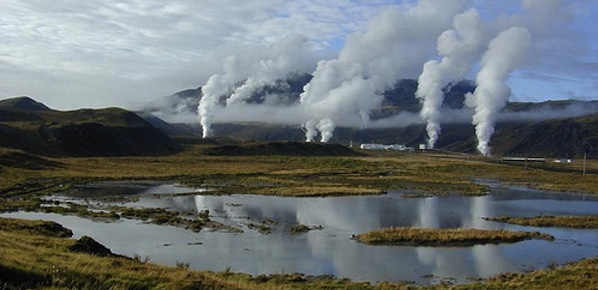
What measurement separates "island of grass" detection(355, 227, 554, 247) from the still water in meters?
1.10

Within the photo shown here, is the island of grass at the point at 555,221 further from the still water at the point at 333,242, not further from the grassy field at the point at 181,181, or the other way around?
the grassy field at the point at 181,181

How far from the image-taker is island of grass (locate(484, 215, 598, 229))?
44688mm

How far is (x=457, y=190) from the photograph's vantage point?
7594 centimetres

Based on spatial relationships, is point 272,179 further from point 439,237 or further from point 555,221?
point 439,237

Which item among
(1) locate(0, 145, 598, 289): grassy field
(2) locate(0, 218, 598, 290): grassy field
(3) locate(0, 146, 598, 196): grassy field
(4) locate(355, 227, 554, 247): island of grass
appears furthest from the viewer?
(3) locate(0, 146, 598, 196): grassy field

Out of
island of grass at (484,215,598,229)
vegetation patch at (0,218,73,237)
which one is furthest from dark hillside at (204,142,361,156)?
vegetation patch at (0,218,73,237)

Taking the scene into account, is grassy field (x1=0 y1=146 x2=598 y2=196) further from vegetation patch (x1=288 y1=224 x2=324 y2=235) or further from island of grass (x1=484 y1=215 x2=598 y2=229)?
vegetation patch (x1=288 y1=224 x2=324 y2=235)

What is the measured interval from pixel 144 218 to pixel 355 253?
18.9 meters

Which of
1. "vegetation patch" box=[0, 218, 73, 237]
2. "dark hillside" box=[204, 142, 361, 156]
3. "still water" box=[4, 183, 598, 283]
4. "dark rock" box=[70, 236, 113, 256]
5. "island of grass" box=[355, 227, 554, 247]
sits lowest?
"still water" box=[4, 183, 598, 283]

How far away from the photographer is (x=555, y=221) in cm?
4600

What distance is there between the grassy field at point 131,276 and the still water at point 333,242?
202cm

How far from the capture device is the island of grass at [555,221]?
44.7 m

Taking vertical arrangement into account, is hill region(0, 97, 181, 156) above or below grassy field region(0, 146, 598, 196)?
above

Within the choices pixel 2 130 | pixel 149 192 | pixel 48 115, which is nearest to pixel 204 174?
pixel 149 192
